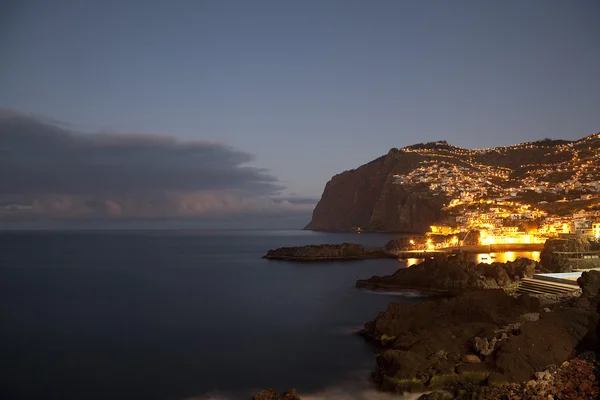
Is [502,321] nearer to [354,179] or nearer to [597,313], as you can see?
[597,313]

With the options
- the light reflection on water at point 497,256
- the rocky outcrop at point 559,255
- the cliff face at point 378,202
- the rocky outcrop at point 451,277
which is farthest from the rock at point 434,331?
the cliff face at point 378,202

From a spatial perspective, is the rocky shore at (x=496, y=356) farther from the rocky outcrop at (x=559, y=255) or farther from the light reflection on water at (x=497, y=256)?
the light reflection on water at (x=497, y=256)

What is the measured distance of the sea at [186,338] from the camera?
15.0 m

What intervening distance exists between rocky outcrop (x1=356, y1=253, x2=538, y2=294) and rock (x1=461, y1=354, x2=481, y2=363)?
48.8ft

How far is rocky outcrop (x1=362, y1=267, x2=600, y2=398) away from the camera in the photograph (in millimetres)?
12922

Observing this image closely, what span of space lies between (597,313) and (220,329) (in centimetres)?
1609

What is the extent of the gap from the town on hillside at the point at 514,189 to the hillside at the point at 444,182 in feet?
1.03

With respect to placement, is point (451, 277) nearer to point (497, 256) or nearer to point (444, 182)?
point (497, 256)

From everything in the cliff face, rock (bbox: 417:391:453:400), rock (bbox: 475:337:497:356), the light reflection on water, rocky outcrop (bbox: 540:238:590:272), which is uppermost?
the cliff face

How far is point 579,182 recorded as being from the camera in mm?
110312

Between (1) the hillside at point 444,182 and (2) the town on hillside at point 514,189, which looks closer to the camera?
(2) the town on hillside at point 514,189

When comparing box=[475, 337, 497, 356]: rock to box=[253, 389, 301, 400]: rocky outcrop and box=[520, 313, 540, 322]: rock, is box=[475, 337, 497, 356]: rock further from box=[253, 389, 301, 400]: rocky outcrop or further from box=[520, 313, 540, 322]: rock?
box=[253, 389, 301, 400]: rocky outcrop

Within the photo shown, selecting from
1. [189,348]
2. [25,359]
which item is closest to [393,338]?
[189,348]

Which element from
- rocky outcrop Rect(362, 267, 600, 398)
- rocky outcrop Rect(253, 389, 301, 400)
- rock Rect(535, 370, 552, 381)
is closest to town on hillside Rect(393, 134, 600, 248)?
rocky outcrop Rect(362, 267, 600, 398)
